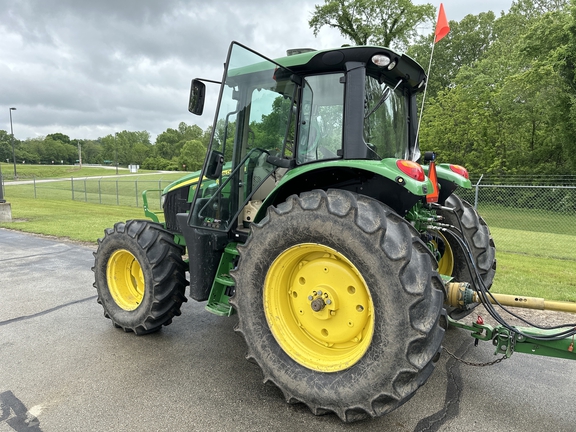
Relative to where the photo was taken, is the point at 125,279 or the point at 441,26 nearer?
the point at 441,26

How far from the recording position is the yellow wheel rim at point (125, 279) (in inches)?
161

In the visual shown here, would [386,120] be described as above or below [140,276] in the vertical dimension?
above

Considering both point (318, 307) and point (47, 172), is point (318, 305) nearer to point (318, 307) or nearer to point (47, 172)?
point (318, 307)

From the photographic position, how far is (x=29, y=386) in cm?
302

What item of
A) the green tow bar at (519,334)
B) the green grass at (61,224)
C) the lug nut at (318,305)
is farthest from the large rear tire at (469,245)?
the green grass at (61,224)

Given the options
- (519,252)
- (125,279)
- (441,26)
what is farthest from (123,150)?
(441,26)

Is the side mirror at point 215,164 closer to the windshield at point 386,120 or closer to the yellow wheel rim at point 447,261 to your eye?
the windshield at point 386,120

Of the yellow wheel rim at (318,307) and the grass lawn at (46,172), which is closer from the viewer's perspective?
the yellow wheel rim at (318,307)

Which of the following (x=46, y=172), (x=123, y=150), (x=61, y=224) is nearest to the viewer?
(x=61, y=224)

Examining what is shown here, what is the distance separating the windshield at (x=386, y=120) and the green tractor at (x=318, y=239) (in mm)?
19

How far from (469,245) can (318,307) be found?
2.13 meters

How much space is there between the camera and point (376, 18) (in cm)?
2895

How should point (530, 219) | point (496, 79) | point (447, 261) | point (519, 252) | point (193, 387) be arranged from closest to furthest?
point (193, 387) → point (447, 261) → point (519, 252) → point (530, 219) → point (496, 79)

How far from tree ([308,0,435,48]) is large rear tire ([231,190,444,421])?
29458 mm
